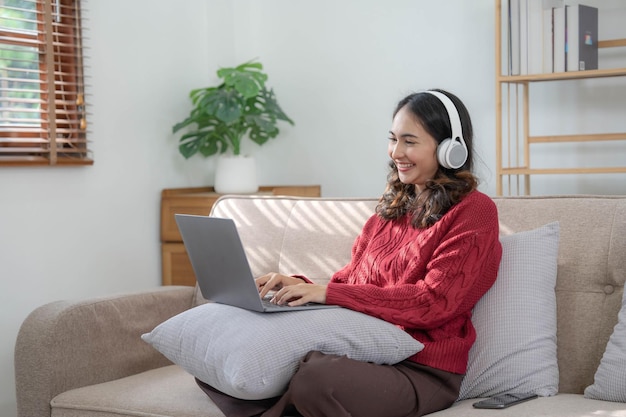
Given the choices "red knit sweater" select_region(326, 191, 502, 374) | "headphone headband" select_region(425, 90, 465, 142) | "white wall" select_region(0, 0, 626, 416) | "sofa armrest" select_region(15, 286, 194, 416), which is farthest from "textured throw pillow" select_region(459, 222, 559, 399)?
"white wall" select_region(0, 0, 626, 416)

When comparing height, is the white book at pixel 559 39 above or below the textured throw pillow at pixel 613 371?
above

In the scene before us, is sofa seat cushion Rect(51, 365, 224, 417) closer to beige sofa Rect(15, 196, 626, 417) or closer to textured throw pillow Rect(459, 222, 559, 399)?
beige sofa Rect(15, 196, 626, 417)

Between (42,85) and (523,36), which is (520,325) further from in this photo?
(42,85)

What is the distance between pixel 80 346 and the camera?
7.29 ft

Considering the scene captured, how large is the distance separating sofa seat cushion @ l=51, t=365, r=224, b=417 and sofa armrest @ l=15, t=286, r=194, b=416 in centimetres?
5

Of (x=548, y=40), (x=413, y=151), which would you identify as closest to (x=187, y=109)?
(x=548, y=40)

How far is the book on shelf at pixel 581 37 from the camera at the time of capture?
117 inches

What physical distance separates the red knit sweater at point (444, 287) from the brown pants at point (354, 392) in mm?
55

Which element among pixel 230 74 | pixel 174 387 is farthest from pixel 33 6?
pixel 174 387

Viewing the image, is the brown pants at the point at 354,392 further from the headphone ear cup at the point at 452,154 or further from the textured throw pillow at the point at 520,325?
the headphone ear cup at the point at 452,154

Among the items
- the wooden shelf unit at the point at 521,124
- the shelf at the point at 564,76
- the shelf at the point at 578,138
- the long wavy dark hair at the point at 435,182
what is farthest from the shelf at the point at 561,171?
the long wavy dark hair at the point at 435,182

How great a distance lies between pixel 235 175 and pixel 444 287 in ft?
6.02

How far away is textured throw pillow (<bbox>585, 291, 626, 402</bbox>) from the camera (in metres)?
1.79

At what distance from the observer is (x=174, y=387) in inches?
82.9
